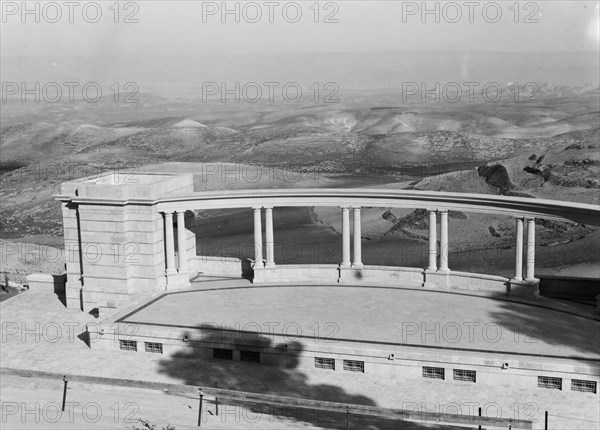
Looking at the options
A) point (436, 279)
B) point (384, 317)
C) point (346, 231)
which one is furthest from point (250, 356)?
point (436, 279)

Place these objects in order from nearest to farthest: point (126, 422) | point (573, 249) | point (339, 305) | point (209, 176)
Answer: point (126, 422) → point (339, 305) → point (573, 249) → point (209, 176)

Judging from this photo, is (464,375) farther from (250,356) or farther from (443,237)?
(443,237)

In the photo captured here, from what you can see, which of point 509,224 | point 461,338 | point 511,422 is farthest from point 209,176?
point 511,422

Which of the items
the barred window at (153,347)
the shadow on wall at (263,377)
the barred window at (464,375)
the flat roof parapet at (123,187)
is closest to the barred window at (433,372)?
the barred window at (464,375)

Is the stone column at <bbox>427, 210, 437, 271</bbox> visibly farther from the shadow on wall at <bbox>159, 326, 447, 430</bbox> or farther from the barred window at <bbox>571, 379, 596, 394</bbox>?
the barred window at <bbox>571, 379, 596, 394</bbox>

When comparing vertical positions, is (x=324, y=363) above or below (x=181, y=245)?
below

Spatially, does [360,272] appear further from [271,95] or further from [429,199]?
[271,95]
